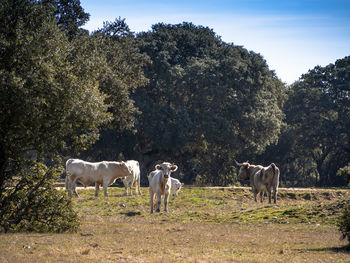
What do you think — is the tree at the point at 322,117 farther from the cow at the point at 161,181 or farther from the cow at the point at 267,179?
the cow at the point at 161,181

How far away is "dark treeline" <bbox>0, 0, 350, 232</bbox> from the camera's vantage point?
13.9 meters

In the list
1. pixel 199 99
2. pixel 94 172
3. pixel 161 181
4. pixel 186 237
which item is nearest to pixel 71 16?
pixel 161 181

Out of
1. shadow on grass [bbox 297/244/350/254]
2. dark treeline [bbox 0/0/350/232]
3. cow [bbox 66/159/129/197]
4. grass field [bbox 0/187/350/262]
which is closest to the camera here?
grass field [bbox 0/187/350/262]

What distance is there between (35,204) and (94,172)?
15.6m

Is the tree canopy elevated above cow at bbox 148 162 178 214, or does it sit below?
above

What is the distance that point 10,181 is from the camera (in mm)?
14742

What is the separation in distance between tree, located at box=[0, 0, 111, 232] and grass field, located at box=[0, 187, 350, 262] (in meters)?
0.85

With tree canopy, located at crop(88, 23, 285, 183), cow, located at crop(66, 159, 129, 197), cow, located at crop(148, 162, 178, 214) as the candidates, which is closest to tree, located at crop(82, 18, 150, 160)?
cow, located at crop(148, 162, 178, 214)

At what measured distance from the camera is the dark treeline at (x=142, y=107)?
13.9 metres

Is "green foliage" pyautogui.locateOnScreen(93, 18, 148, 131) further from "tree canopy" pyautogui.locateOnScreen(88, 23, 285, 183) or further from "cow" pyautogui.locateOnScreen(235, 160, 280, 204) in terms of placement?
"tree canopy" pyautogui.locateOnScreen(88, 23, 285, 183)

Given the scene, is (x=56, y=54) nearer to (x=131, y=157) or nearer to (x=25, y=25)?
(x=25, y=25)

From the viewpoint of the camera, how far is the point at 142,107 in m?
44.0

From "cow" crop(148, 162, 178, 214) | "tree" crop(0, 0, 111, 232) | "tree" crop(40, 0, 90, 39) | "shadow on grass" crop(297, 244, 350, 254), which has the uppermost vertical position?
"tree" crop(40, 0, 90, 39)

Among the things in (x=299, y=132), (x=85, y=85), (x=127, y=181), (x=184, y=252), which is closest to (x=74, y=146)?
(x=85, y=85)
